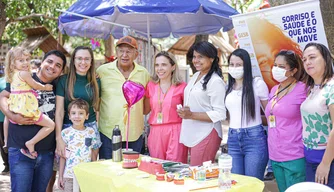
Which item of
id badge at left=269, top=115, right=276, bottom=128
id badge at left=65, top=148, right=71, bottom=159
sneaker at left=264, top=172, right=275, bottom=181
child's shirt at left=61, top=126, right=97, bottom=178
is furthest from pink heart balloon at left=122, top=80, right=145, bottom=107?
sneaker at left=264, top=172, right=275, bottom=181

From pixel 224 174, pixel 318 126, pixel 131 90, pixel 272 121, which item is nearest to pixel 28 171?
pixel 131 90

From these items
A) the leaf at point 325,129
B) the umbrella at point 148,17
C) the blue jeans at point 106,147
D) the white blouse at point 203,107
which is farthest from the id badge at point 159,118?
the leaf at point 325,129

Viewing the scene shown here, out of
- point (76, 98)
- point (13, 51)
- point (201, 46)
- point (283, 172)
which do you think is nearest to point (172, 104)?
point (201, 46)

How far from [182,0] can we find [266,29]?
48.6 inches

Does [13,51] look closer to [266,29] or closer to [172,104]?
[172,104]

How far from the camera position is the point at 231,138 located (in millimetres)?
3873

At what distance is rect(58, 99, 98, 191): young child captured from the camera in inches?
159

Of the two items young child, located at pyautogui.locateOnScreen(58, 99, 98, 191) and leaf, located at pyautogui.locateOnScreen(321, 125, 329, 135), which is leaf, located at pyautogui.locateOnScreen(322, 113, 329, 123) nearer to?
leaf, located at pyautogui.locateOnScreen(321, 125, 329, 135)

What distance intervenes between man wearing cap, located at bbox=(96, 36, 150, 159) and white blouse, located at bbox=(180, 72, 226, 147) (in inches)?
22.9

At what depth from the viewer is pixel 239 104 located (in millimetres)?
3797

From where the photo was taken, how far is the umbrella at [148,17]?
4.88m

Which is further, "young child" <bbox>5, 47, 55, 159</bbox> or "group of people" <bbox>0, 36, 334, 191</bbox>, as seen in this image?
"young child" <bbox>5, 47, 55, 159</bbox>

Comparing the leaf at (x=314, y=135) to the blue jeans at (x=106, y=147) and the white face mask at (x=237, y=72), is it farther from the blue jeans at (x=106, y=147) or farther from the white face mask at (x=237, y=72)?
the blue jeans at (x=106, y=147)

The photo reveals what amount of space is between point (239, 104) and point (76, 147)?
1.62 metres
